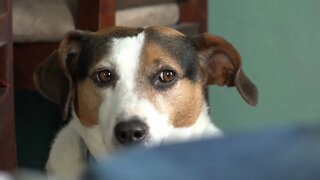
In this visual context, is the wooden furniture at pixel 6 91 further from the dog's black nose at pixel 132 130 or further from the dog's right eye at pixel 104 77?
the dog's black nose at pixel 132 130

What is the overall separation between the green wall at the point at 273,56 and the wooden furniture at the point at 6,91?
1.00 meters

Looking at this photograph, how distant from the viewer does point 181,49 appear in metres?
1.62

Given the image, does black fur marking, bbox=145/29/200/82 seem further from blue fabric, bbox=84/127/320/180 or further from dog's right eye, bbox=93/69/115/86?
blue fabric, bbox=84/127/320/180

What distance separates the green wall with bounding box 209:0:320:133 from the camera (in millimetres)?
2551

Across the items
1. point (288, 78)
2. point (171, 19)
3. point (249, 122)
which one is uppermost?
point (171, 19)

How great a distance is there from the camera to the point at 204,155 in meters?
0.42

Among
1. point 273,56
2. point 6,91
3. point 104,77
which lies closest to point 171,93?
point 104,77

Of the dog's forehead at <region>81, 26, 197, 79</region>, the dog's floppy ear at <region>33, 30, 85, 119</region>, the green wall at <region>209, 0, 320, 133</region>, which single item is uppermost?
the dog's forehead at <region>81, 26, 197, 79</region>

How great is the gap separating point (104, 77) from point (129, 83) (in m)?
0.07

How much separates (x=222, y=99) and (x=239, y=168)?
226cm

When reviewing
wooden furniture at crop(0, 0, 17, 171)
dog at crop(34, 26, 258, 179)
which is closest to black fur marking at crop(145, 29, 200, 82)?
dog at crop(34, 26, 258, 179)

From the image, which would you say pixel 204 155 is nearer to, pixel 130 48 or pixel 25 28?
pixel 130 48

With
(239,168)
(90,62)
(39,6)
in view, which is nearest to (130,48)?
(90,62)

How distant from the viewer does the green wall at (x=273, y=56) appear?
2.55 m
